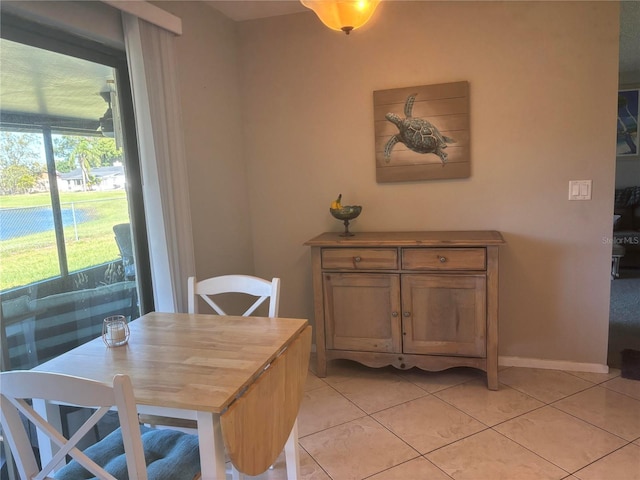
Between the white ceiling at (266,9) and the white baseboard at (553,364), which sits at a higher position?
the white ceiling at (266,9)

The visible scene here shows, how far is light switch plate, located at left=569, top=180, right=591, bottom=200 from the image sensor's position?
266cm

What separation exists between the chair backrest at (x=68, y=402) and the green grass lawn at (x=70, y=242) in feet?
2.40

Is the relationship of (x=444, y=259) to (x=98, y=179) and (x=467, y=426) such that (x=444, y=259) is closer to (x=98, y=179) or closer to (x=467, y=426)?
(x=467, y=426)

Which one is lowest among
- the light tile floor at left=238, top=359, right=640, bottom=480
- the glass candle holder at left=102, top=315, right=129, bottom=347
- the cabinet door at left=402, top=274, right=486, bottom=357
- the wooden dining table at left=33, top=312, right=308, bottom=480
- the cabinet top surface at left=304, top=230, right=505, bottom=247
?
the light tile floor at left=238, top=359, right=640, bottom=480

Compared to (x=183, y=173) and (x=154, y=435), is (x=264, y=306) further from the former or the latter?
(x=154, y=435)

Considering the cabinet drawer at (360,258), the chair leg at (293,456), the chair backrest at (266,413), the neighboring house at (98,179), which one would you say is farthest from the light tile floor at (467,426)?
the neighboring house at (98,179)

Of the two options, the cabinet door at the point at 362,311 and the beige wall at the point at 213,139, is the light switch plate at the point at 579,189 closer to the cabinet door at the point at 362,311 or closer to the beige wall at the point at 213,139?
the cabinet door at the point at 362,311

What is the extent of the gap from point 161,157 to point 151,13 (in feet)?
2.19

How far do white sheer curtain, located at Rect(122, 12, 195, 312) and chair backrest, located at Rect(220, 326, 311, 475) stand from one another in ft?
3.08

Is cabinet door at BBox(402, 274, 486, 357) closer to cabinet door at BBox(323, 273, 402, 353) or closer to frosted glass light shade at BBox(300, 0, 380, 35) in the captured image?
cabinet door at BBox(323, 273, 402, 353)

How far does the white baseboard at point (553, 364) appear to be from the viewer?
280 cm

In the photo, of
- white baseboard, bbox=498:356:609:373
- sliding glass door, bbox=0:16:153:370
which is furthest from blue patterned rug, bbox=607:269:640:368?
sliding glass door, bbox=0:16:153:370

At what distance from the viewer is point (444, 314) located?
262 cm

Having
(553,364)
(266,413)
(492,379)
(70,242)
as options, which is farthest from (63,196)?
(553,364)
